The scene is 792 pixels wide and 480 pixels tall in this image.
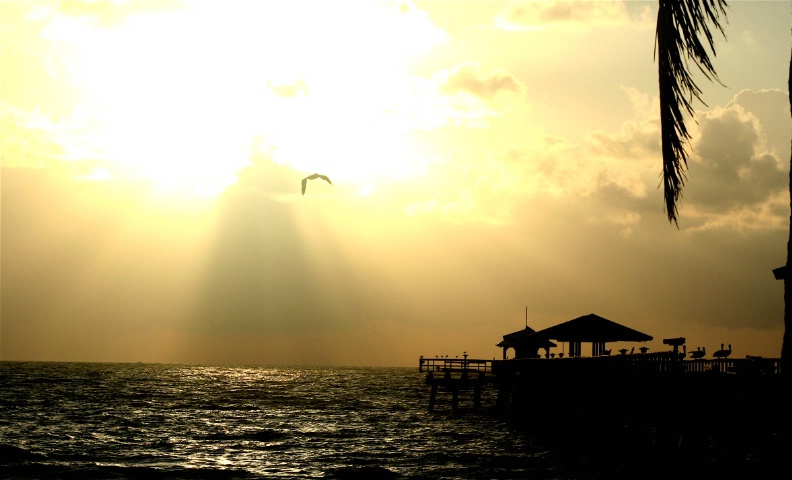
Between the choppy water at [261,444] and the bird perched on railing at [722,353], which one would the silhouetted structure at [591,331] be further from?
the bird perched on railing at [722,353]

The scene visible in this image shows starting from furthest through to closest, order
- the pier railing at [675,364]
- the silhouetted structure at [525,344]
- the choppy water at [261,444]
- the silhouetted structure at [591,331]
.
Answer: the silhouetted structure at [525,344] < the silhouetted structure at [591,331] < the choppy water at [261,444] < the pier railing at [675,364]

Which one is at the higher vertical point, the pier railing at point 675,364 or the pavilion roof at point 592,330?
the pavilion roof at point 592,330

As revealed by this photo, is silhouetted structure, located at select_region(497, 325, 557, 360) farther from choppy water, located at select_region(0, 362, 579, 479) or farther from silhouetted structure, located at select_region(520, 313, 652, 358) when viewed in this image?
silhouetted structure, located at select_region(520, 313, 652, 358)

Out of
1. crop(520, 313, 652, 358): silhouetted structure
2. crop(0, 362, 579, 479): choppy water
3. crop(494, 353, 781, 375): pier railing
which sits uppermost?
crop(520, 313, 652, 358): silhouetted structure

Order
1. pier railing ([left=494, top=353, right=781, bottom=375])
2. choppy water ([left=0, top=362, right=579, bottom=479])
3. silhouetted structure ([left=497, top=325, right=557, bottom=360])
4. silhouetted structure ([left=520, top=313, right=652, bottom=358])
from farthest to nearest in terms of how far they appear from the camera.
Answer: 1. silhouetted structure ([left=497, top=325, right=557, bottom=360])
2. silhouetted structure ([left=520, top=313, right=652, bottom=358])
3. choppy water ([left=0, top=362, right=579, bottom=479])
4. pier railing ([left=494, top=353, right=781, bottom=375])

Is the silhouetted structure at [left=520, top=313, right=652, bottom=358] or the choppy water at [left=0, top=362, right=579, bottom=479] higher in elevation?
the silhouetted structure at [left=520, top=313, right=652, bottom=358]

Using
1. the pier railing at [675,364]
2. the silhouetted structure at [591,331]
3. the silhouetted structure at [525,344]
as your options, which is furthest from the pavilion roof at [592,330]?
the silhouetted structure at [525,344]

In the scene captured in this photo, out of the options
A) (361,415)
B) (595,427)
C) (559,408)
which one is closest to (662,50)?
(595,427)

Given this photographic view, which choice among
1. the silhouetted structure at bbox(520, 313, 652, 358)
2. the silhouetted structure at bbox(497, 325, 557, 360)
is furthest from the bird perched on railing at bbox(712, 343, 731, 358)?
the silhouetted structure at bbox(497, 325, 557, 360)

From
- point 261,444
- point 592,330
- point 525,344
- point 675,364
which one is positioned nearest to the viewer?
point 675,364

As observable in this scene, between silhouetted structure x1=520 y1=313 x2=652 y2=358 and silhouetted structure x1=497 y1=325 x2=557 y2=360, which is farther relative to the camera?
silhouetted structure x1=497 y1=325 x2=557 y2=360

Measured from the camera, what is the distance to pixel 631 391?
71.8 ft

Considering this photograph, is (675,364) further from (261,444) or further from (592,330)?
(261,444)

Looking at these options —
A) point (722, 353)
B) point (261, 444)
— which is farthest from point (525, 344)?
point (722, 353)
